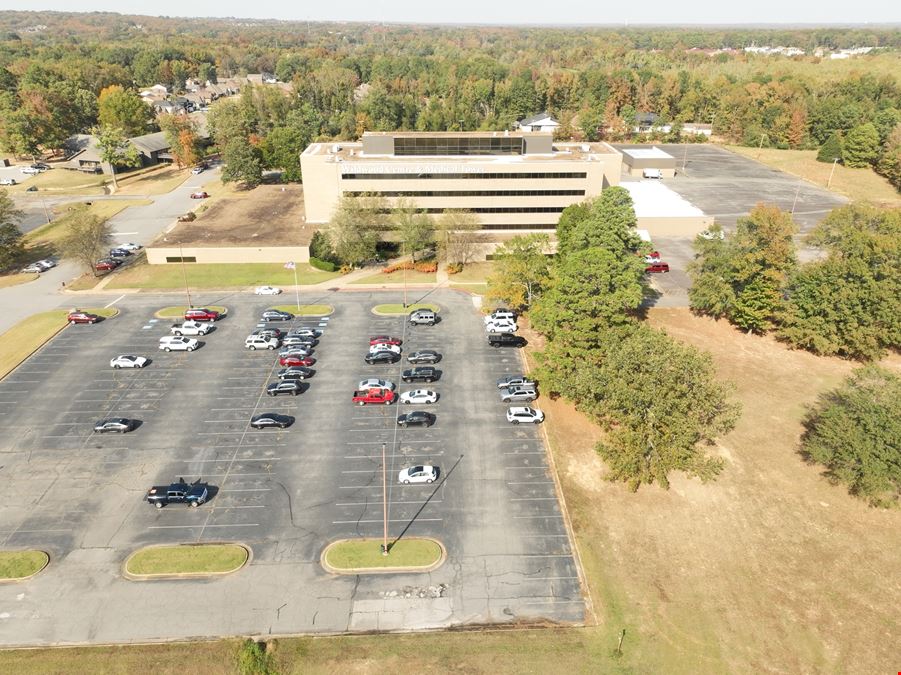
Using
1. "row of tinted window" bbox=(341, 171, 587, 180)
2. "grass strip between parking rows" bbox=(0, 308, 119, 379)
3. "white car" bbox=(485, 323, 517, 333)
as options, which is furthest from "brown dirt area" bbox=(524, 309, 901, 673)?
"grass strip between parking rows" bbox=(0, 308, 119, 379)

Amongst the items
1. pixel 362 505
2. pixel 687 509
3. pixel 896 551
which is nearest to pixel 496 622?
pixel 362 505

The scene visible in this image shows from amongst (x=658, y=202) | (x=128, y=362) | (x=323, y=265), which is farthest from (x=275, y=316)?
(x=658, y=202)

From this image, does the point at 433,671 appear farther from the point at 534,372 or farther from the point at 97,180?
the point at 97,180

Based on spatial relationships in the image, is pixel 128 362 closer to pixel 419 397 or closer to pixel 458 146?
pixel 419 397

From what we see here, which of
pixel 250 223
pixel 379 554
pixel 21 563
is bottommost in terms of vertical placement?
pixel 21 563

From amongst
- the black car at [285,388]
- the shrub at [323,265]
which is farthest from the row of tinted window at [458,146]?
the black car at [285,388]

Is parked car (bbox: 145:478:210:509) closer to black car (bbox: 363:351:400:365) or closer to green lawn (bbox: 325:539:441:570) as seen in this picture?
green lawn (bbox: 325:539:441:570)
